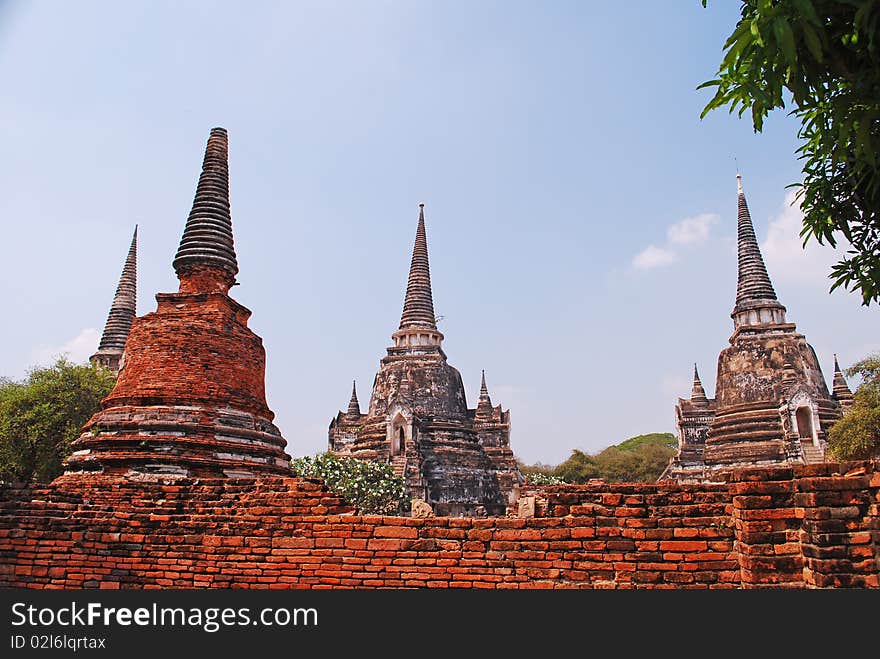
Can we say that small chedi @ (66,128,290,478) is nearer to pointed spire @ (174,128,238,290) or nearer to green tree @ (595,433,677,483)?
pointed spire @ (174,128,238,290)

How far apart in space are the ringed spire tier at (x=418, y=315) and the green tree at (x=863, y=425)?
19.3 m

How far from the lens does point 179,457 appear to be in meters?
11.3

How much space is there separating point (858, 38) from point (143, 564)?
9.01m

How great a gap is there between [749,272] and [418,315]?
1738 centimetres

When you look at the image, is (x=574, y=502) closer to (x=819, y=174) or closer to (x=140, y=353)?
(x=819, y=174)

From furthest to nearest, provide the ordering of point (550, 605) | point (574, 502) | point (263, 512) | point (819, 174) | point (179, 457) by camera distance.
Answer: point (179, 457) < point (263, 512) < point (574, 502) < point (819, 174) < point (550, 605)

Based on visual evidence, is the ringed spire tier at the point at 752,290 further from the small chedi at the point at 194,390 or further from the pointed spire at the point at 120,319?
the pointed spire at the point at 120,319

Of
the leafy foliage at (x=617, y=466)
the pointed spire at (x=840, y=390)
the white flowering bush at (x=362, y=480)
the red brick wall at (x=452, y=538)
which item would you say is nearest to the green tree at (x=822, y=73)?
the red brick wall at (x=452, y=538)

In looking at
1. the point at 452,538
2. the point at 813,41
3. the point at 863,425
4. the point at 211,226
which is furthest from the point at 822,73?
the point at 863,425

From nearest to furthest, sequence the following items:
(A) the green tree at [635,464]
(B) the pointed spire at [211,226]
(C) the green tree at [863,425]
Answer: (B) the pointed spire at [211,226]
(C) the green tree at [863,425]
(A) the green tree at [635,464]

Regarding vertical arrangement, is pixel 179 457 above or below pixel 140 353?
below

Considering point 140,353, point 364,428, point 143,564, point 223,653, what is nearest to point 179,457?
point 140,353

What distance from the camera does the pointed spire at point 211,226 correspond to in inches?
563

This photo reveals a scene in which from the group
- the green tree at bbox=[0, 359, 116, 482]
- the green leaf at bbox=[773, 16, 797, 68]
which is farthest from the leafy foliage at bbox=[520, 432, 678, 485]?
the green leaf at bbox=[773, 16, 797, 68]
